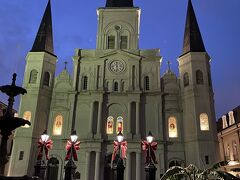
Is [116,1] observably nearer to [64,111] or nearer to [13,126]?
[64,111]

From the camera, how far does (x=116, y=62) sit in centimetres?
3500

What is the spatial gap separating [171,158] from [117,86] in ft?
33.2

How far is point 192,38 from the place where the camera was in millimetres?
35000

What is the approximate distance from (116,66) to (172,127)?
9758mm

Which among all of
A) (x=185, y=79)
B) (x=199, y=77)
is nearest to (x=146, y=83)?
(x=185, y=79)

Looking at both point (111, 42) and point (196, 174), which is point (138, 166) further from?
point (196, 174)

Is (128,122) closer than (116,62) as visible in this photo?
Yes

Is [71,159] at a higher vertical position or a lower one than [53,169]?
higher

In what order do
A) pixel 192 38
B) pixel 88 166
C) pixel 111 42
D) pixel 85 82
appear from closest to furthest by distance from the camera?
pixel 88 166 → pixel 85 82 → pixel 192 38 → pixel 111 42

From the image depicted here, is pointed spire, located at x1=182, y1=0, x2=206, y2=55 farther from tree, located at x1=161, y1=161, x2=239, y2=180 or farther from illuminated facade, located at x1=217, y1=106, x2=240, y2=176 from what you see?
tree, located at x1=161, y1=161, x2=239, y2=180

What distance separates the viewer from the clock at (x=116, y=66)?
34625 mm

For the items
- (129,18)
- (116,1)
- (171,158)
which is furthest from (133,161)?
(116,1)

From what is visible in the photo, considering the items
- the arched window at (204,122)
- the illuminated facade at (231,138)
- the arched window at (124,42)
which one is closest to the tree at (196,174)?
the arched window at (204,122)

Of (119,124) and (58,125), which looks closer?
(119,124)
